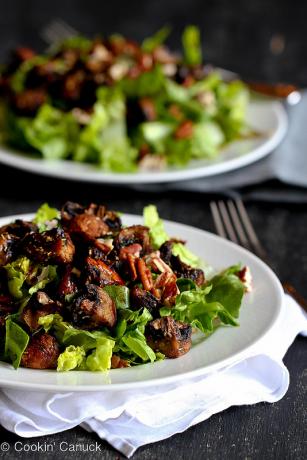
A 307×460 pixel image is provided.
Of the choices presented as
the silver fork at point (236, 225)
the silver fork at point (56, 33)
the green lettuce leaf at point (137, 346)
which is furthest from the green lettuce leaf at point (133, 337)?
the silver fork at point (56, 33)

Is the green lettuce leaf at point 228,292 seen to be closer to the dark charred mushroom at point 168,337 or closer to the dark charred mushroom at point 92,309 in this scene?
the dark charred mushroom at point 168,337

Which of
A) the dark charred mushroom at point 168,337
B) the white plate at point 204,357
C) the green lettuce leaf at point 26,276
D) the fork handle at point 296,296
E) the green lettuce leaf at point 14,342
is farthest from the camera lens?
the fork handle at point 296,296

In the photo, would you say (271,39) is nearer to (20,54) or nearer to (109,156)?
(20,54)

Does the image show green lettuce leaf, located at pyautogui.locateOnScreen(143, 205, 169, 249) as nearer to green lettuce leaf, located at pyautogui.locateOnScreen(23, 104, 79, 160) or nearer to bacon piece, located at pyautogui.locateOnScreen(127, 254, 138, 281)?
bacon piece, located at pyautogui.locateOnScreen(127, 254, 138, 281)

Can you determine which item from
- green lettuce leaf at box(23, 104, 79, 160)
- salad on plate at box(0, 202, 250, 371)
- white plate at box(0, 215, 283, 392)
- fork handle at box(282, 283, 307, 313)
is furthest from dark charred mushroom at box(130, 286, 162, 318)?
green lettuce leaf at box(23, 104, 79, 160)

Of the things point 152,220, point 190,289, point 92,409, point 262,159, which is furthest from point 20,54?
point 92,409

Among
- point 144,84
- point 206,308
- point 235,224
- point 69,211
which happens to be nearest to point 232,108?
point 144,84

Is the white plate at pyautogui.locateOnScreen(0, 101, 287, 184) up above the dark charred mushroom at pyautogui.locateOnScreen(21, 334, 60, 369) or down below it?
below
